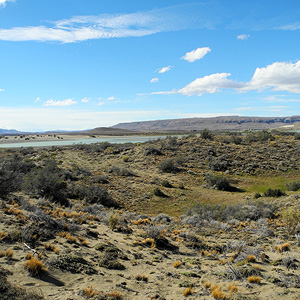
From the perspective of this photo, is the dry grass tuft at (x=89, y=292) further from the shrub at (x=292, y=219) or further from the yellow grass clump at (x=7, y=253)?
the shrub at (x=292, y=219)

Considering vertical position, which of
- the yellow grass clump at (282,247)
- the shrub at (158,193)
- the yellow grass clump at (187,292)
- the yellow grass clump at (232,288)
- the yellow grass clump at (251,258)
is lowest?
the shrub at (158,193)

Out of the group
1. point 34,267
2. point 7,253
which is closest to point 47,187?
point 7,253

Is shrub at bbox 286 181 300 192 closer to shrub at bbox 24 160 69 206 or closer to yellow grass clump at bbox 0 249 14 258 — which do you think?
shrub at bbox 24 160 69 206

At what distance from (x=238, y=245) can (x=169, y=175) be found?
1966cm

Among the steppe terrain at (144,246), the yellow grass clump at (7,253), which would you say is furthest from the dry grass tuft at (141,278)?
the yellow grass clump at (7,253)

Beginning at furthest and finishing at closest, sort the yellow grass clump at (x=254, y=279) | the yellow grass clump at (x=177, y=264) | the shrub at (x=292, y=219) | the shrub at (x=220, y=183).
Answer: the shrub at (x=220, y=183) → the shrub at (x=292, y=219) → the yellow grass clump at (x=177, y=264) → the yellow grass clump at (x=254, y=279)

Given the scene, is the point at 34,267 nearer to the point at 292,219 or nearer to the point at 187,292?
the point at 187,292

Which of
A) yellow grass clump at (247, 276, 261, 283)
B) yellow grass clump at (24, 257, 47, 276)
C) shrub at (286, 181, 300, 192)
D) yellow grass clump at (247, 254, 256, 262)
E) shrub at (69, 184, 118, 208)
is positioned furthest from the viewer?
shrub at (286, 181, 300, 192)

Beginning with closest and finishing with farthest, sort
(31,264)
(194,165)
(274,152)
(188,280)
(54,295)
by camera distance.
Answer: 1. (54,295)
2. (31,264)
3. (188,280)
4. (194,165)
5. (274,152)

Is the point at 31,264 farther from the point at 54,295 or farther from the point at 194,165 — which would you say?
the point at 194,165

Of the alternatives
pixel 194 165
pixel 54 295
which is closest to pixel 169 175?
pixel 194 165

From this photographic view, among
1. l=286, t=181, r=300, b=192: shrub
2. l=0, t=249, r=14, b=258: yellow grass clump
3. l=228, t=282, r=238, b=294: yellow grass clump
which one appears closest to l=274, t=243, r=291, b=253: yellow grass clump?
l=228, t=282, r=238, b=294: yellow grass clump

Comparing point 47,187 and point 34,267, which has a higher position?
point 34,267

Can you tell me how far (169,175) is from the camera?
29.5m
